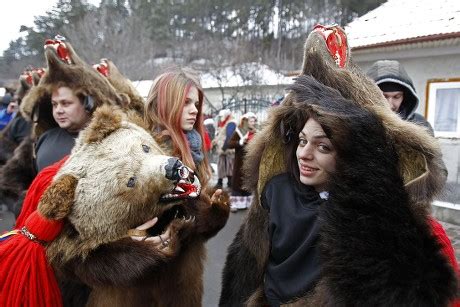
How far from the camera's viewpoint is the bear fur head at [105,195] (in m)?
1.52

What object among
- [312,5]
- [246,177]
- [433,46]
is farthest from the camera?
[312,5]

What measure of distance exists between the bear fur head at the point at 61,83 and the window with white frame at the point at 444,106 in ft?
18.4

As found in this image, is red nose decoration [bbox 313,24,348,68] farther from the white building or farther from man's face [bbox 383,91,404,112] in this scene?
the white building

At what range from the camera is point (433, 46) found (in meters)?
5.94

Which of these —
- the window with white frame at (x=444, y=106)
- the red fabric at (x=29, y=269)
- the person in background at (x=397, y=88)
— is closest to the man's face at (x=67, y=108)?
the red fabric at (x=29, y=269)

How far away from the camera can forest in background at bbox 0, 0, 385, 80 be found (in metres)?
21.4

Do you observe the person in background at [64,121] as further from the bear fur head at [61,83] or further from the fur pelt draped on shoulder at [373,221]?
the fur pelt draped on shoulder at [373,221]

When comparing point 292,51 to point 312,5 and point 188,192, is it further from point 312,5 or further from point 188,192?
point 188,192

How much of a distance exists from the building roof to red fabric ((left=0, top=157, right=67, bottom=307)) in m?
5.86

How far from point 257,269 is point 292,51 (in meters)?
26.2

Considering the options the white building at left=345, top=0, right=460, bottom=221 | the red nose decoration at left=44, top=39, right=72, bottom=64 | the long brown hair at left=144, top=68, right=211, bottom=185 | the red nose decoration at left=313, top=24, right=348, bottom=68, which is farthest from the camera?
the white building at left=345, top=0, right=460, bottom=221

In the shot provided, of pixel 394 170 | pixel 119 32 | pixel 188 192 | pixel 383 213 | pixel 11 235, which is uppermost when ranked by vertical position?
pixel 119 32

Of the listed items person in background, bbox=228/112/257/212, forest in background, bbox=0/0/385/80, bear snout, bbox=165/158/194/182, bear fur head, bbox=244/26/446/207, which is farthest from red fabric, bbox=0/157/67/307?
forest in background, bbox=0/0/385/80

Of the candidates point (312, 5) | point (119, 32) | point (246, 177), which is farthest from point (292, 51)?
point (246, 177)
